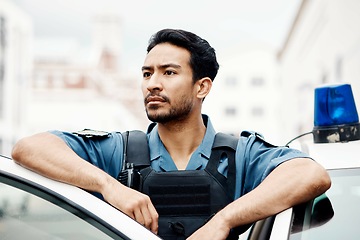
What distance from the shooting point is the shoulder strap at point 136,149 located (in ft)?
7.15

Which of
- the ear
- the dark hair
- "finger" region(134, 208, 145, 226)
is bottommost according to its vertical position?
"finger" region(134, 208, 145, 226)

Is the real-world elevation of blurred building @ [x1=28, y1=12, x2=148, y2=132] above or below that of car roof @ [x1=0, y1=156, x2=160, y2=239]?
below

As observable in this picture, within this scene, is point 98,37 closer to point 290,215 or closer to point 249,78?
point 249,78

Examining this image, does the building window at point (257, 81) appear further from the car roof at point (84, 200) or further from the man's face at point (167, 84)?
the car roof at point (84, 200)

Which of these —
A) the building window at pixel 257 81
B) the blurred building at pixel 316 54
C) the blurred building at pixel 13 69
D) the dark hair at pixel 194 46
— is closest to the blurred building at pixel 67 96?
the blurred building at pixel 13 69

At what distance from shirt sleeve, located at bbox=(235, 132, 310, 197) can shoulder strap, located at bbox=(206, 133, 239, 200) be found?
2cm

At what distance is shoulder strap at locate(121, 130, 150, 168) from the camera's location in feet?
7.15

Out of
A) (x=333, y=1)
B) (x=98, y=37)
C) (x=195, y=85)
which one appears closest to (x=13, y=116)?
(x=333, y=1)

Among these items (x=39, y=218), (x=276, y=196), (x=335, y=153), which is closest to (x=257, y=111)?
(x=335, y=153)

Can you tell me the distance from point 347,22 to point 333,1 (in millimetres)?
3375

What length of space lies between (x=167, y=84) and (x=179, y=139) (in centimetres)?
21

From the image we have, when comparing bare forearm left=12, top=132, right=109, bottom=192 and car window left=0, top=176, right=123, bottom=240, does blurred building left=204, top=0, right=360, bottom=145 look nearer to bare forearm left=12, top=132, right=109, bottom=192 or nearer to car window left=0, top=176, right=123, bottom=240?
bare forearm left=12, top=132, right=109, bottom=192

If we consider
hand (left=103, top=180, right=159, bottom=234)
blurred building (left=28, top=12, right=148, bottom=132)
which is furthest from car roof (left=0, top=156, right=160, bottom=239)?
blurred building (left=28, top=12, right=148, bottom=132)

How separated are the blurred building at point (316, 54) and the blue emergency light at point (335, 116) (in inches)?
500
